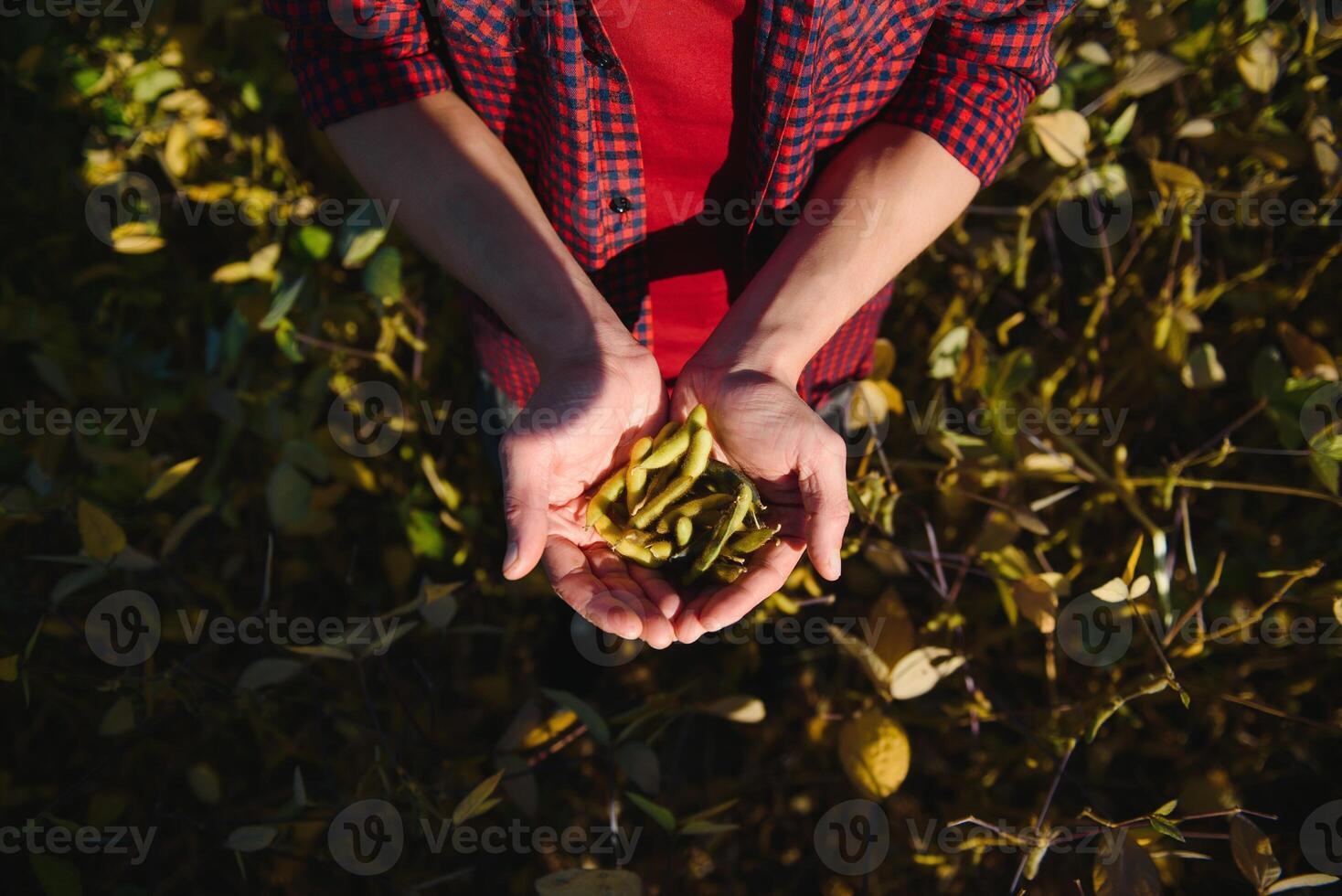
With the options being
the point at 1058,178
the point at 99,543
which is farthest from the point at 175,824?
the point at 1058,178

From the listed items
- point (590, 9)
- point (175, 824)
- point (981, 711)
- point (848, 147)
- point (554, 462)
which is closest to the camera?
point (590, 9)

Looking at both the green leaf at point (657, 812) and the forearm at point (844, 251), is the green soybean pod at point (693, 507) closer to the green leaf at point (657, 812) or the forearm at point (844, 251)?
the forearm at point (844, 251)

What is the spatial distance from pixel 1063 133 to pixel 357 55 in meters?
1.06

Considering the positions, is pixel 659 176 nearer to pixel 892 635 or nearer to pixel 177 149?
pixel 892 635

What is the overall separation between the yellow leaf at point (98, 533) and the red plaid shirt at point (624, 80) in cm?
64

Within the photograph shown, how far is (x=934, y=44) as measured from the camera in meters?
0.98

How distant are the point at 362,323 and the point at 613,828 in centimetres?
114

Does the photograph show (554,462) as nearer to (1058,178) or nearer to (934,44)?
(934,44)

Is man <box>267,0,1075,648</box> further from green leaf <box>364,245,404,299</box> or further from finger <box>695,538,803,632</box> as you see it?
green leaf <box>364,245,404,299</box>

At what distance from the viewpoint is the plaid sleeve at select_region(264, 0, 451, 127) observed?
88cm

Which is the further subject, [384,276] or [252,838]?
[384,276]

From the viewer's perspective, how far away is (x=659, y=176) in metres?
1.03

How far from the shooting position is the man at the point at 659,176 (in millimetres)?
873

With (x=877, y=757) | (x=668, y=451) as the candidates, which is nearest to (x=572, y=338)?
(x=668, y=451)
